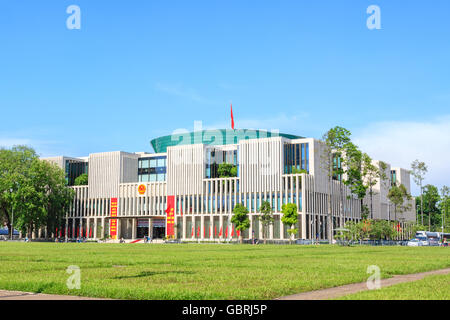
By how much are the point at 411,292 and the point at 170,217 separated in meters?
107

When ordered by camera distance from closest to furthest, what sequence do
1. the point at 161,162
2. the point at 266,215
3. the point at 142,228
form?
the point at 266,215, the point at 142,228, the point at 161,162

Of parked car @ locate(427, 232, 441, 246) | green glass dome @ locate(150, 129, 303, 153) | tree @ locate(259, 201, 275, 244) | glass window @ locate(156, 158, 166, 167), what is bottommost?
parked car @ locate(427, 232, 441, 246)

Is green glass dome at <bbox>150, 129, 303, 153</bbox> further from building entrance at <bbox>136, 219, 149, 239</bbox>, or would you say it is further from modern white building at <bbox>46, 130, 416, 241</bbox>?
building entrance at <bbox>136, 219, 149, 239</bbox>

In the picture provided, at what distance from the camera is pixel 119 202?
12556 centimetres

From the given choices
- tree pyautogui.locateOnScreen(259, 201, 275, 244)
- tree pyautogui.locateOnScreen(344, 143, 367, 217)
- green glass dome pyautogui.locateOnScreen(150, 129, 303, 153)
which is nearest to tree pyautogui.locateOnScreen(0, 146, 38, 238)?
tree pyautogui.locateOnScreen(259, 201, 275, 244)

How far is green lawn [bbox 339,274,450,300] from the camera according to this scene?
40.7 ft

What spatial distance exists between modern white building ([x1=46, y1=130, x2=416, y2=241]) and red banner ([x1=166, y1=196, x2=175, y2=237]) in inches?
33.2

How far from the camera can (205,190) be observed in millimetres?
115562

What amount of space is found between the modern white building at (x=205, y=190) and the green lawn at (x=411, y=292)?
269 feet

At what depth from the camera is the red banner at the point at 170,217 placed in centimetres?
11647

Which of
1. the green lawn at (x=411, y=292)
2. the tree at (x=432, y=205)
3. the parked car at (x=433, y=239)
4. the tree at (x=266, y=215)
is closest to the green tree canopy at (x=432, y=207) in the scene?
the tree at (x=432, y=205)

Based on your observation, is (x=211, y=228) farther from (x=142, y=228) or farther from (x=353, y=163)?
(x=353, y=163)

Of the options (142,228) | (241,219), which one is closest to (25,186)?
(142,228)

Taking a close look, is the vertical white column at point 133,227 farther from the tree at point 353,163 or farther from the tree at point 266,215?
the tree at point 353,163
